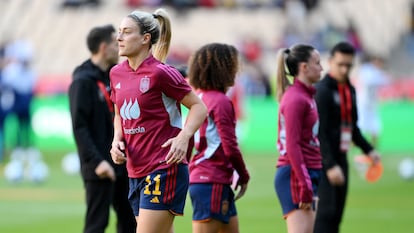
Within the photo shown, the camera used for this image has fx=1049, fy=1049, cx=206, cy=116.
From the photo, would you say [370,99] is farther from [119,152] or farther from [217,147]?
[119,152]

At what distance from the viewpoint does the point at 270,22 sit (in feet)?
131

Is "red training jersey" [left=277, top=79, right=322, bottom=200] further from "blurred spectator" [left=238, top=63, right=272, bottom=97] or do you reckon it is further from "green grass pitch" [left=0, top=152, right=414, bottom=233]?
"blurred spectator" [left=238, top=63, right=272, bottom=97]

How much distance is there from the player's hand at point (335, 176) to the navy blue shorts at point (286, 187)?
1.15m

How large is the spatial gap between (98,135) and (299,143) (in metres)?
2.20

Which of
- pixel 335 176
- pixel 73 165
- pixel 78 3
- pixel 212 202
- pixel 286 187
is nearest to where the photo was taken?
pixel 212 202

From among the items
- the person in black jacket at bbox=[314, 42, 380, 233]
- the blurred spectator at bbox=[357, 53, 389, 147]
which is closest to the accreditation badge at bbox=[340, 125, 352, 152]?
the person in black jacket at bbox=[314, 42, 380, 233]

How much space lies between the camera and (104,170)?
393 inches

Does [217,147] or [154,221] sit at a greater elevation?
[217,147]

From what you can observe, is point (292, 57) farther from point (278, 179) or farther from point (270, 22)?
point (270, 22)

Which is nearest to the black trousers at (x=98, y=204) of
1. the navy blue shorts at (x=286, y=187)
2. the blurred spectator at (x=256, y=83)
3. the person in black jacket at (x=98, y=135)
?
the person in black jacket at (x=98, y=135)

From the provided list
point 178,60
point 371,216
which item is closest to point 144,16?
point 371,216

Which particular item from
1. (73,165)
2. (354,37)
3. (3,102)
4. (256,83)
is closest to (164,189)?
(73,165)

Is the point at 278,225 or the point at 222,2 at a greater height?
the point at 222,2

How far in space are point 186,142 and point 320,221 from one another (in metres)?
3.82
